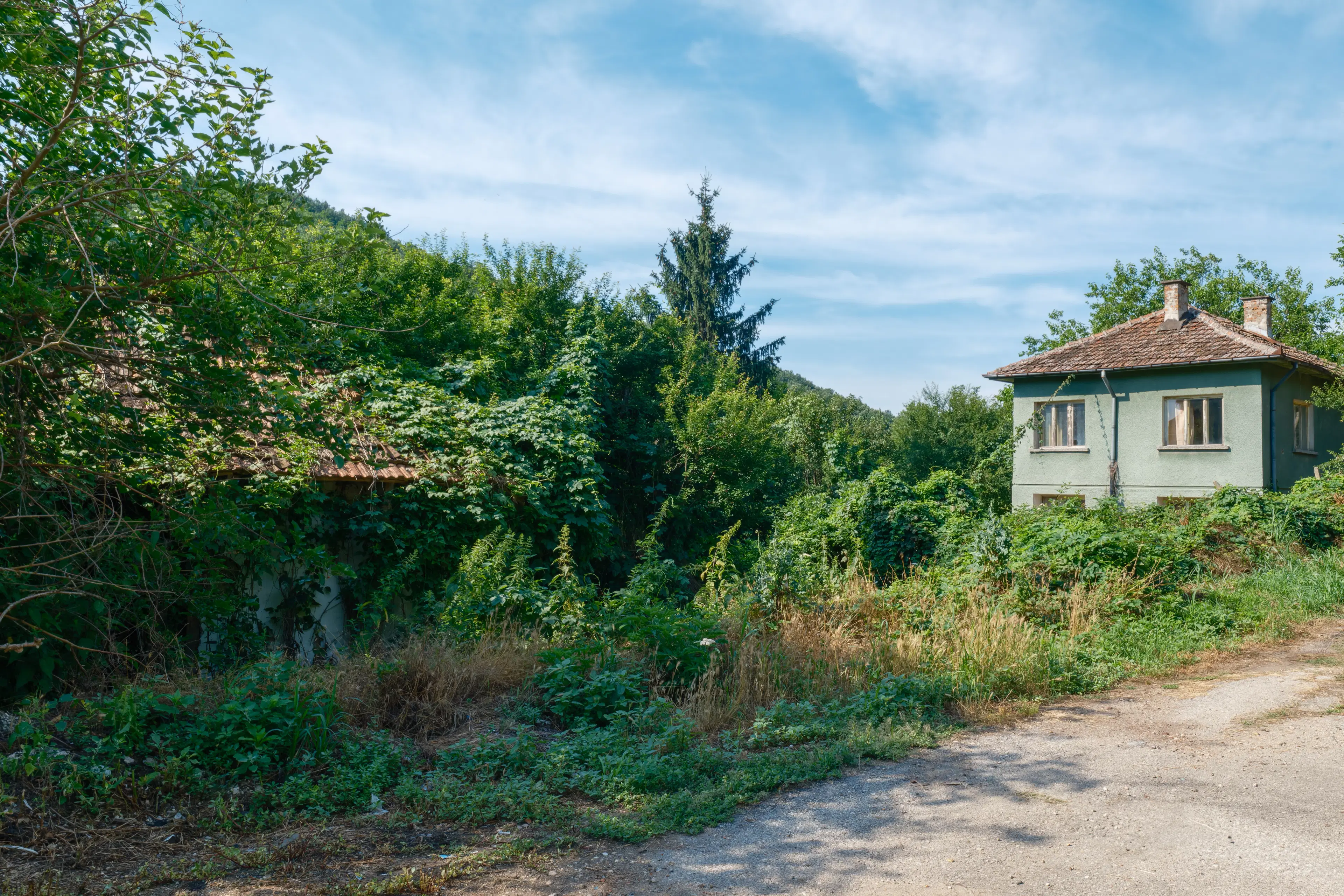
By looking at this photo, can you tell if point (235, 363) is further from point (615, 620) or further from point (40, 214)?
point (615, 620)

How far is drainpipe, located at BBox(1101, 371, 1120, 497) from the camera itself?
23.4m

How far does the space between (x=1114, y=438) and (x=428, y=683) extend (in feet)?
73.4

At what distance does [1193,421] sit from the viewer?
880 inches

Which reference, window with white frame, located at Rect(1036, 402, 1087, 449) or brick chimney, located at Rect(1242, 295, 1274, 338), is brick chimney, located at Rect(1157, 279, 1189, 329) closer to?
brick chimney, located at Rect(1242, 295, 1274, 338)

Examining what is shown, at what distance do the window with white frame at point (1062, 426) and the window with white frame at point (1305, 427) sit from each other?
16.9ft

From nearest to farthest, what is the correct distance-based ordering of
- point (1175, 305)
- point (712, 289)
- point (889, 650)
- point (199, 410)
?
1. point (199, 410)
2. point (889, 650)
3. point (1175, 305)
4. point (712, 289)

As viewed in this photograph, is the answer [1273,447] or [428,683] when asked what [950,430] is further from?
[428,683]

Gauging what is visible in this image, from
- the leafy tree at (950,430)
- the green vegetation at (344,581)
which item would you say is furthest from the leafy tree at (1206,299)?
the green vegetation at (344,581)

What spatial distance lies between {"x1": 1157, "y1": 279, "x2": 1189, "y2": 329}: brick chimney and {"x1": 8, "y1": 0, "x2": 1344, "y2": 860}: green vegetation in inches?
480

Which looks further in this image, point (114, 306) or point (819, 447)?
point (819, 447)

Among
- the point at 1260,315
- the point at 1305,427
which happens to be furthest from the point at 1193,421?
the point at 1260,315

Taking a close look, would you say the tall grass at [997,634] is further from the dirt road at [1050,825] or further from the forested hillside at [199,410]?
the forested hillside at [199,410]

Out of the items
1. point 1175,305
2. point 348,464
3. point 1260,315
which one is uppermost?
point 1175,305

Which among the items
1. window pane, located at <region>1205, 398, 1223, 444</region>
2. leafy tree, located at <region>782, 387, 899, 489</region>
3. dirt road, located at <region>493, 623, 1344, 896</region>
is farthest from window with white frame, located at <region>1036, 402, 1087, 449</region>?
dirt road, located at <region>493, 623, 1344, 896</region>
